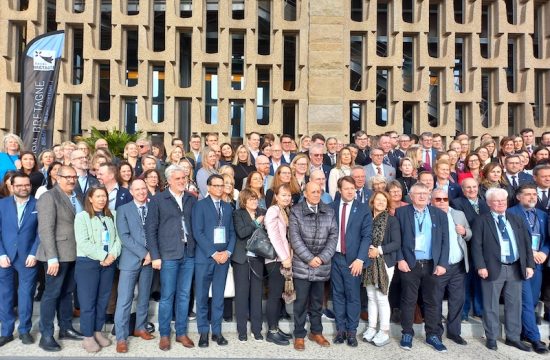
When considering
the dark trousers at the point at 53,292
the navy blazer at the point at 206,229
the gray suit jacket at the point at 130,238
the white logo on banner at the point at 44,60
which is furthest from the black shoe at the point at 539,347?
the white logo on banner at the point at 44,60

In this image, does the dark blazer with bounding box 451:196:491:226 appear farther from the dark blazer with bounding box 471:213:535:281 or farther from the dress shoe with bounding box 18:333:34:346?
the dress shoe with bounding box 18:333:34:346

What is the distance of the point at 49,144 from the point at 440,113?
8.88 m

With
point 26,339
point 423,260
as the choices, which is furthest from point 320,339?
point 26,339

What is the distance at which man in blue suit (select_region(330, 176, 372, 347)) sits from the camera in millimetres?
4562

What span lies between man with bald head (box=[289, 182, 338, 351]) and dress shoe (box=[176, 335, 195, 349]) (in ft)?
3.57

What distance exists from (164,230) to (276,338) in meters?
1.66

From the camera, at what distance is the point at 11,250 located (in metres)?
4.43

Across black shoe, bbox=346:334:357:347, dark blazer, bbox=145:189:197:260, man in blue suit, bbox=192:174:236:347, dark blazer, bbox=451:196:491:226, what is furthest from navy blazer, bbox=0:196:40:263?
dark blazer, bbox=451:196:491:226

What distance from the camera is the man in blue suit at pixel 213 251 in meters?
4.51

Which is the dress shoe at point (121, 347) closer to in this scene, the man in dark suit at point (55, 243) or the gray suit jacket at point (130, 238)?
the man in dark suit at point (55, 243)

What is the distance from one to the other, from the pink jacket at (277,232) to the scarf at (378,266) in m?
0.91

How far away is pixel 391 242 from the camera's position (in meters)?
4.61

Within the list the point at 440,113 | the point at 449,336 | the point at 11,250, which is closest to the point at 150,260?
the point at 11,250

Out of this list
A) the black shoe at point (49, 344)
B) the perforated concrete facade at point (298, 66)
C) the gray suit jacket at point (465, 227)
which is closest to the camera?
the black shoe at point (49, 344)
